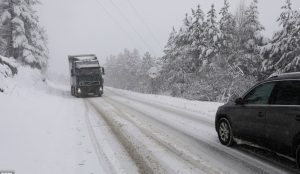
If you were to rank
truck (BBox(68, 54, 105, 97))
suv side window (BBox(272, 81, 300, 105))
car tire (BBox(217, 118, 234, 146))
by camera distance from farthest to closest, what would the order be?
truck (BBox(68, 54, 105, 97)), car tire (BBox(217, 118, 234, 146)), suv side window (BBox(272, 81, 300, 105))

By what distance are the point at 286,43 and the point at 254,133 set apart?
17.8 meters

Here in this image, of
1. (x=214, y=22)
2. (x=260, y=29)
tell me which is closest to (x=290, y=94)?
(x=214, y=22)

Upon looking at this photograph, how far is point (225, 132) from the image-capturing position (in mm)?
8055

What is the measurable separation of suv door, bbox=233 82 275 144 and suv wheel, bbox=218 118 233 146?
13.1 inches

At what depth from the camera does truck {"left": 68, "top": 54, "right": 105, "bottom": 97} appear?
2611cm

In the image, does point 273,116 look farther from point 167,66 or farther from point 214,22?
point 167,66

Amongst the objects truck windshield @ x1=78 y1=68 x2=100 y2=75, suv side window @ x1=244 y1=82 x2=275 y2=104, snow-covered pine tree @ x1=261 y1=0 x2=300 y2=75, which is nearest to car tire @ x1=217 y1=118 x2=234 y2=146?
suv side window @ x1=244 y1=82 x2=275 y2=104

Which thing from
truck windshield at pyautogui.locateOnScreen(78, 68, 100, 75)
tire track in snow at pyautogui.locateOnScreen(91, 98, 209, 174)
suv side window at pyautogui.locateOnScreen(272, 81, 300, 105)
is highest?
truck windshield at pyautogui.locateOnScreen(78, 68, 100, 75)

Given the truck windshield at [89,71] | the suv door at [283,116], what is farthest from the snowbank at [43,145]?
the truck windshield at [89,71]

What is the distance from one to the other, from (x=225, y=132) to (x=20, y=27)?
2790 cm

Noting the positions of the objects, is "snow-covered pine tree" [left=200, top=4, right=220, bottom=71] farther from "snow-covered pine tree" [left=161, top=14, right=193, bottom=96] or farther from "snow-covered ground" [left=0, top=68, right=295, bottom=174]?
"snow-covered ground" [left=0, top=68, right=295, bottom=174]

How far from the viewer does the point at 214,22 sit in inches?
1310

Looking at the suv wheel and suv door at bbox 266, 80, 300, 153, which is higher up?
suv door at bbox 266, 80, 300, 153

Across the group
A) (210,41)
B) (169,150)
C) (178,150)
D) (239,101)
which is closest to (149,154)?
(169,150)
